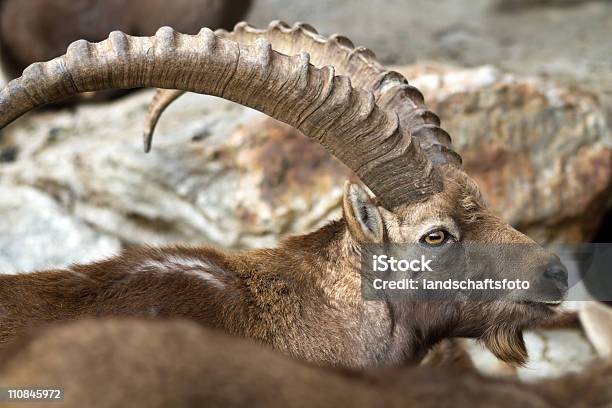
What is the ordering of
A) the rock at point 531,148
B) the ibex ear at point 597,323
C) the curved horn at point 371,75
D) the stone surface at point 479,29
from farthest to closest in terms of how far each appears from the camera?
the stone surface at point 479,29 < the rock at point 531,148 < the ibex ear at point 597,323 < the curved horn at point 371,75

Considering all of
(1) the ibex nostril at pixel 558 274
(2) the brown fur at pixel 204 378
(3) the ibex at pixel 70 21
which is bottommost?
(2) the brown fur at pixel 204 378

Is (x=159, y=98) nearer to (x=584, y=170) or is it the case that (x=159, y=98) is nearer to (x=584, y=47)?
(x=584, y=170)

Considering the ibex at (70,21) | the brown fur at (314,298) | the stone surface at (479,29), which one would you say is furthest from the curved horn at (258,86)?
the ibex at (70,21)

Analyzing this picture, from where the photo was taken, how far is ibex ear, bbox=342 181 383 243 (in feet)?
15.2

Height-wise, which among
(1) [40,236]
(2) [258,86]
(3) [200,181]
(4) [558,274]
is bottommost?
(4) [558,274]

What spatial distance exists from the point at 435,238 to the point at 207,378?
7.48ft

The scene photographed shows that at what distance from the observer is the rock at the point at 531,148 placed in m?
7.89

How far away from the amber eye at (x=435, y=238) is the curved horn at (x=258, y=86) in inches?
8.9

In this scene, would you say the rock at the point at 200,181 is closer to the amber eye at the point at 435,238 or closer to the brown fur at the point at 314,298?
the brown fur at the point at 314,298

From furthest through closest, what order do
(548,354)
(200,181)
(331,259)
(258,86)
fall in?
(200,181)
(548,354)
(331,259)
(258,86)

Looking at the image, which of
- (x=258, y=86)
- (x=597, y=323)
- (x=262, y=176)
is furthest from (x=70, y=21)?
(x=597, y=323)

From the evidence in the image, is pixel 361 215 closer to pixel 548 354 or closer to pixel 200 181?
pixel 548 354

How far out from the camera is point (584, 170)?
7969 mm

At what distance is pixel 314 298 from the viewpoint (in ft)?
15.3
